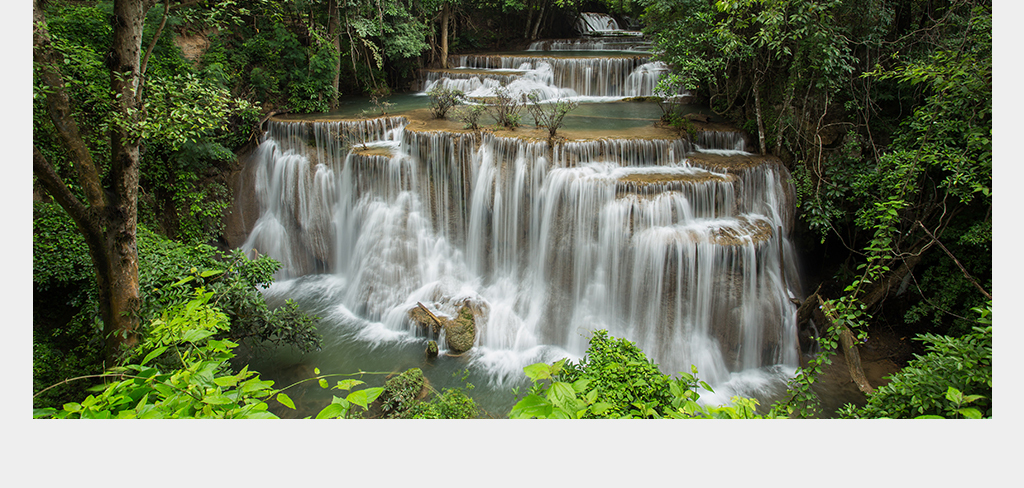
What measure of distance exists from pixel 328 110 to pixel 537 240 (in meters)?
7.53

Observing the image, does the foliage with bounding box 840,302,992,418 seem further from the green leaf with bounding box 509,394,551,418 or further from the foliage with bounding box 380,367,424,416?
the foliage with bounding box 380,367,424,416

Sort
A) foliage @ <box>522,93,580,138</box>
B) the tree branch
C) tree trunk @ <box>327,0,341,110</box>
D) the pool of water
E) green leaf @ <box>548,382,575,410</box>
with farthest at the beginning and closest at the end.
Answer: tree trunk @ <box>327,0,341,110</box> → foliage @ <box>522,93,580,138</box> → the pool of water → the tree branch → green leaf @ <box>548,382,575,410</box>

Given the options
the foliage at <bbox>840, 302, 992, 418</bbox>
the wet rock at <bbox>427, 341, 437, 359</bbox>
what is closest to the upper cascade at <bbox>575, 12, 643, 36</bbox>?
the wet rock at <bbox>427, 341, 437, 359</bbox>

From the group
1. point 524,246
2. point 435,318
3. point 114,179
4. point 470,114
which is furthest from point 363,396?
point 470,114

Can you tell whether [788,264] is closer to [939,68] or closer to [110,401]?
[939,68]

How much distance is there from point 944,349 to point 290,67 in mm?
13657

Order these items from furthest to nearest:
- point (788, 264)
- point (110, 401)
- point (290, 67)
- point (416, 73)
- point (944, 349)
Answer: point (416, 73), point (290, 67), point (788, 264), point (944, 349), point (110, 401)

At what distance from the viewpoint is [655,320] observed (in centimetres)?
740

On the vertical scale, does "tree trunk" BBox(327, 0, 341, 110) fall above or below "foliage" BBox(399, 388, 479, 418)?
above

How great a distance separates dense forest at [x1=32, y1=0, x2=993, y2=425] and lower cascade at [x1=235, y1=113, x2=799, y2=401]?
33.7 inches

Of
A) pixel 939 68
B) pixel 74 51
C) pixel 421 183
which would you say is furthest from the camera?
pixel 421 183

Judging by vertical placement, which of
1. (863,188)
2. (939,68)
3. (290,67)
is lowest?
(863,188)

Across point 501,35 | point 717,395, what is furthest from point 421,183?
point 501,35

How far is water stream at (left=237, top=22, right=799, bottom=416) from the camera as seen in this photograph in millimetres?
7180
